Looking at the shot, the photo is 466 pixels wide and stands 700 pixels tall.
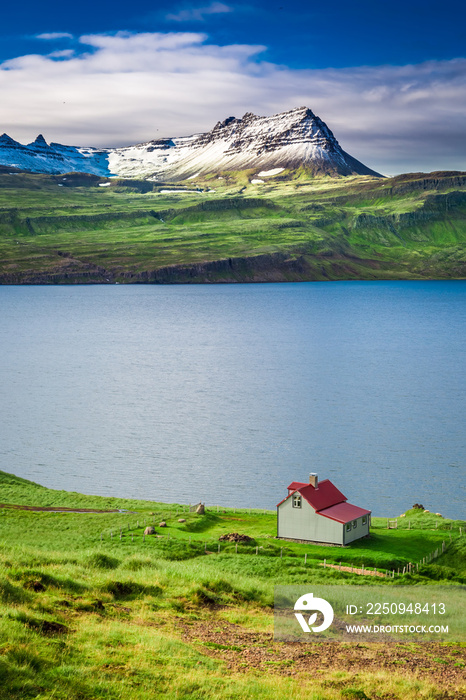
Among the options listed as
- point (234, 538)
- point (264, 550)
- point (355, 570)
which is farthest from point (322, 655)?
point (234, 538)

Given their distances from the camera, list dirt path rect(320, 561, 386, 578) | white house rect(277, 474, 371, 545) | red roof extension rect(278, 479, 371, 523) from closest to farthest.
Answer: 1. dirt path rect(320, 561, 386, 578)
2. white house rect(277, 474, 371, 545)
3. red roof extension rect(278, 479, 371, 523)

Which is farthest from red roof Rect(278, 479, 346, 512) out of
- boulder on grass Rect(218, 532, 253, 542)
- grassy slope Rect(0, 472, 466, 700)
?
boulder on grass Rect(218, 532, 253, 542)

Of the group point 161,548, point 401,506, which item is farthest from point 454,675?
point 401,506

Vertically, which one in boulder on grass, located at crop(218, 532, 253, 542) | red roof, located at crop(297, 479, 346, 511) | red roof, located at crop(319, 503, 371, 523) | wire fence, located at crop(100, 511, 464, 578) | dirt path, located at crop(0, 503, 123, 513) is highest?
red roof, located at crop(297, 479, 346, 511)

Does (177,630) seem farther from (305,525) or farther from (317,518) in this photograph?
(305,525)

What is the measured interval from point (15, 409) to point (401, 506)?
217 feet

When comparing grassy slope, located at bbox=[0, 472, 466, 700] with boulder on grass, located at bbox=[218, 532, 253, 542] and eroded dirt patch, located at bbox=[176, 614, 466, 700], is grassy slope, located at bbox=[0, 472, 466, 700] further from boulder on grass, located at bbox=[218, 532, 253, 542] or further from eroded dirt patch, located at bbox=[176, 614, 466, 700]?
boulder on grass, located at bbox=[218, 532, 253, 542]

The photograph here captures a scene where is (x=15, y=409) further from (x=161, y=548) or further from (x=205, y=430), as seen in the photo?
(x=161, y=548)

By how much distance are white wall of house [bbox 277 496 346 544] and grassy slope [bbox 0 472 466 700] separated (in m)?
2.24

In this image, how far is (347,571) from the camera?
4312 centimetres

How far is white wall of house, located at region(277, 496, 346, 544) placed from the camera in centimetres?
5041

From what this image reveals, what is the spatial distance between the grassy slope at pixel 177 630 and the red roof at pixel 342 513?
2595 millimetres

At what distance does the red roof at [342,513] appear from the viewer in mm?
50188

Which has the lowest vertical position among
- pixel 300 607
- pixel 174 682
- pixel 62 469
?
pixel 62 469
